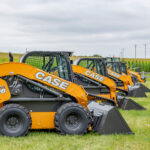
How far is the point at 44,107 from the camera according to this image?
326 inches

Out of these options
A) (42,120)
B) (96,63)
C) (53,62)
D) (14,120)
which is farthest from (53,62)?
(96,63)

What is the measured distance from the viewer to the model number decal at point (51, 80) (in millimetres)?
8176

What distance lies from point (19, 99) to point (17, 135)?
0.89 m

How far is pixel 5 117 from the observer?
768cm

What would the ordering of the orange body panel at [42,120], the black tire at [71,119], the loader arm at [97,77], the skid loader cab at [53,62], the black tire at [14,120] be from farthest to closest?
the loader arm at [97,77], the skid loader cab at [53,62], the orange body panel at [42,120], the black tire at [71,119], the black tire at [14,120]

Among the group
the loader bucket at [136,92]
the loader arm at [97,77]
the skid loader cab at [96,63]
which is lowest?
the loader bucket at [136,92]

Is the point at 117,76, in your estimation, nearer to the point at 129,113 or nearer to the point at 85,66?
the point at 85,66

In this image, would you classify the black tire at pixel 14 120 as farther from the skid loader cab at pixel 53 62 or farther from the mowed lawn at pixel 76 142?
the skid loader cab at pixel 53 62

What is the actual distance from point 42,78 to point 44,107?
0.72 meters

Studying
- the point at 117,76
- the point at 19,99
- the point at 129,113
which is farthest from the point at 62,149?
the point at 117,76

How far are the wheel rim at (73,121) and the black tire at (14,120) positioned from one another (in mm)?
940

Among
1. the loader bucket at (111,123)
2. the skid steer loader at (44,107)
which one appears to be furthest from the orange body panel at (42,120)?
the loader bucket at (111,123)

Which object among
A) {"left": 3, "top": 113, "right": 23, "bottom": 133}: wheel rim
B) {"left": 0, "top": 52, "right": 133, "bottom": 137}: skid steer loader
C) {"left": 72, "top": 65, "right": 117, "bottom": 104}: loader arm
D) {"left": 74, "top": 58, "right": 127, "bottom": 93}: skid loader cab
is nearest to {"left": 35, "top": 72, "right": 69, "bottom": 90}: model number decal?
{"left": 0, "top": 52, "right": 133, "bottom": 137}: skid steer loader

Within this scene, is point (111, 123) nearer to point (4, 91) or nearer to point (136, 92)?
point (4, 91)
